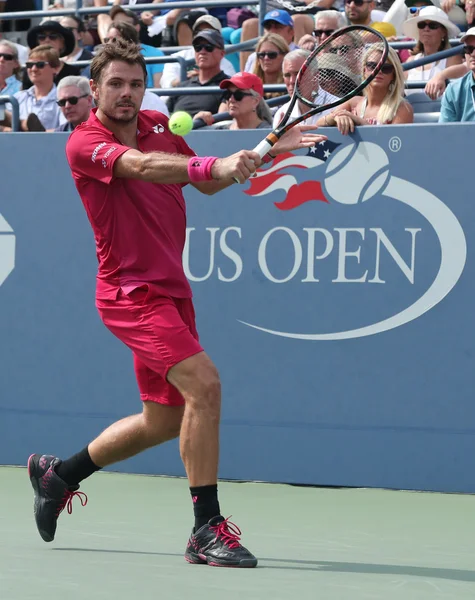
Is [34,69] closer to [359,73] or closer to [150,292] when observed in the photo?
[359,73]

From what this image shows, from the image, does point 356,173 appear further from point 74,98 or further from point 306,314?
point 74,98

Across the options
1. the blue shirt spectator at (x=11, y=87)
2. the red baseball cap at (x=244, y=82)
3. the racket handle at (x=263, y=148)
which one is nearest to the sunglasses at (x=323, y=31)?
the red baseball cap at (x=244, y=82)

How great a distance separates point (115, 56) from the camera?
445cm

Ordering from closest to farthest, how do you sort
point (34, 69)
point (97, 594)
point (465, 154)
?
point (97, 594) < point (465, 154) < point (34, 69)

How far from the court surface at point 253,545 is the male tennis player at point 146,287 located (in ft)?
0.75

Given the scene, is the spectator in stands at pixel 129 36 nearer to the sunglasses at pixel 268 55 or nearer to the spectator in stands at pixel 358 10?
the sunglasses at pixel 268 55

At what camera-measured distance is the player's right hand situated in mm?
3828

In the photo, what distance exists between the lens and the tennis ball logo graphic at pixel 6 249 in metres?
6.80

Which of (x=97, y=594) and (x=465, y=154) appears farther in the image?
(x=465, y=154)

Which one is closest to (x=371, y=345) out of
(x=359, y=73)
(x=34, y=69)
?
(x=359, y=73)

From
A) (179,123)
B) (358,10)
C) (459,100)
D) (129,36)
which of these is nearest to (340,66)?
(179,123)

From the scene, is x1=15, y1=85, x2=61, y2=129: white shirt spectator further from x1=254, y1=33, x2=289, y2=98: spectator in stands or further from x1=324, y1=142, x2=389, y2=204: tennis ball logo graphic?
x1=324, y1=142, x2=389, y2=204: tennis ball logo graphic

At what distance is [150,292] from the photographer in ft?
14.4

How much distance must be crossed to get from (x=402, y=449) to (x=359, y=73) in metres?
1.99
